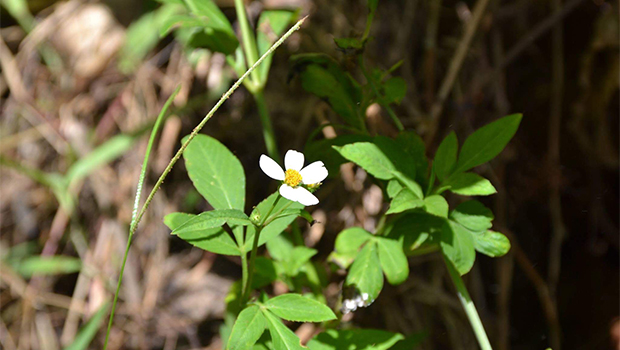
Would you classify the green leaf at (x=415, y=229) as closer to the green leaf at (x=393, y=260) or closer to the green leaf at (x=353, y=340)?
the green leaf at (x=393, y=260)

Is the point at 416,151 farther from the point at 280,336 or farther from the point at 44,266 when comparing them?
the point at 44,266

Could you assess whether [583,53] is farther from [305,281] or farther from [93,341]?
[93,341]

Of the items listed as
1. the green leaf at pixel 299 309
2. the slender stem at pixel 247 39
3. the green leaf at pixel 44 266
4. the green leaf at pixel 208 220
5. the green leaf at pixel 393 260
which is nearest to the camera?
the green leaf at pixel 208 220

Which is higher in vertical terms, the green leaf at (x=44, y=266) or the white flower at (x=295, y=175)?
the white flower at (x=295, y=175)

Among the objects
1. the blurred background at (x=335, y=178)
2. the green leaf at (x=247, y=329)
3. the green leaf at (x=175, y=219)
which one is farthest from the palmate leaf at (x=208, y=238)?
the blurred background at (x=335, y=178)

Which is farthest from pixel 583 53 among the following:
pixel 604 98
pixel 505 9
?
pixel 505 9

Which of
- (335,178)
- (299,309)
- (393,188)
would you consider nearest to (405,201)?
(393,188)

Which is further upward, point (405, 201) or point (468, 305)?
point (405, 201)
